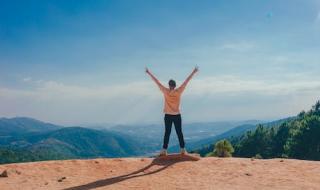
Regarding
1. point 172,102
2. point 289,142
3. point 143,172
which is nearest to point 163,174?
point 143,172

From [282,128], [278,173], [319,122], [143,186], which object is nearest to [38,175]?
[143,186]

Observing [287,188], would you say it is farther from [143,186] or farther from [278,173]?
[143,186]

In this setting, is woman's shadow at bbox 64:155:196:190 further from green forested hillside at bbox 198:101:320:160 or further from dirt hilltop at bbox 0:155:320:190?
green forested hillside at bbox 198:101:320:160

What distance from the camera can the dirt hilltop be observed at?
11984 mm

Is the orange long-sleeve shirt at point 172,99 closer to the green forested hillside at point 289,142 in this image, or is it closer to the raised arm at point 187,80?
the raised arm at point 187,80

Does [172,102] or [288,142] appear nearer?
[172,102]

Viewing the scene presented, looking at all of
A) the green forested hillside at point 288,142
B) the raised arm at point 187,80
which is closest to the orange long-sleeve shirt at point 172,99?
the raised arm at point 187,80

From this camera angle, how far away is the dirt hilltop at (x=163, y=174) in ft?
39.3

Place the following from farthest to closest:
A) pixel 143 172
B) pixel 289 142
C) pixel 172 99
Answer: pixel 289 142 < pixel 172 99 < pixel 143 172

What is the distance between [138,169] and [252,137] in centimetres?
8878

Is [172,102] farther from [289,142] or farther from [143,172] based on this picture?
[289,142]

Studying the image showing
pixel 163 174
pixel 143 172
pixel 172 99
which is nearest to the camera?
pixel 163 174

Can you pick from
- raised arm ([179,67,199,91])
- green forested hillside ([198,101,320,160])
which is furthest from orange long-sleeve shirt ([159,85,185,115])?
green forested hillside ([198,101,320,160])

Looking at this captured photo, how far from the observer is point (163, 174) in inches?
534
